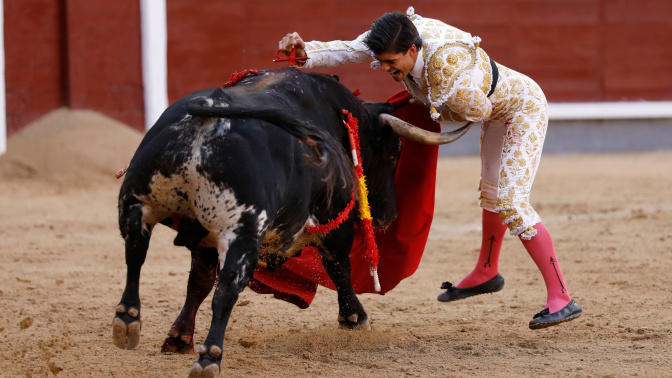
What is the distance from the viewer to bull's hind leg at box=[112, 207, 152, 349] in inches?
89.7

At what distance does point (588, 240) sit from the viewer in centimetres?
490

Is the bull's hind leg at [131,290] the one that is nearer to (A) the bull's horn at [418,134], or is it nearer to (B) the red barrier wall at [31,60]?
(A) the bull's horn at [418,134]

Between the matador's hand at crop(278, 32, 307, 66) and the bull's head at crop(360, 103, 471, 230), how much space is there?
0.34 meters

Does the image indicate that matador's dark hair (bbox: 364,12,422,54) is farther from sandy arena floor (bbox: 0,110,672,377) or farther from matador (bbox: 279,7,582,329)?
sandy arena floor (bbox: 0,110,672,377)

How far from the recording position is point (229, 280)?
2240 mm

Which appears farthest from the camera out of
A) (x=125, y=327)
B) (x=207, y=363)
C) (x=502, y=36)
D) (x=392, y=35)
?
(x=502, y=36)

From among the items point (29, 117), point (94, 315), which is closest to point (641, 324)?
point (94, 315)

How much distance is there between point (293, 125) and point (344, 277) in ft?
2.88

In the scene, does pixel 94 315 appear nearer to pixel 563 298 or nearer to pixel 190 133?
pixel 190 133

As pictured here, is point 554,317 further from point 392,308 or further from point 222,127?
point 222,127

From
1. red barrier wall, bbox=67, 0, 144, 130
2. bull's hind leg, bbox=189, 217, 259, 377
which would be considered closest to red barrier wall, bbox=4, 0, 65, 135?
red barrier wall, bbox=67, 0, 144, 130

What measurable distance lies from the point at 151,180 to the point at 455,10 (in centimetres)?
703

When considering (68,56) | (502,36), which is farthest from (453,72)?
(502,36)

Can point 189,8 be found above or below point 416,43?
below
